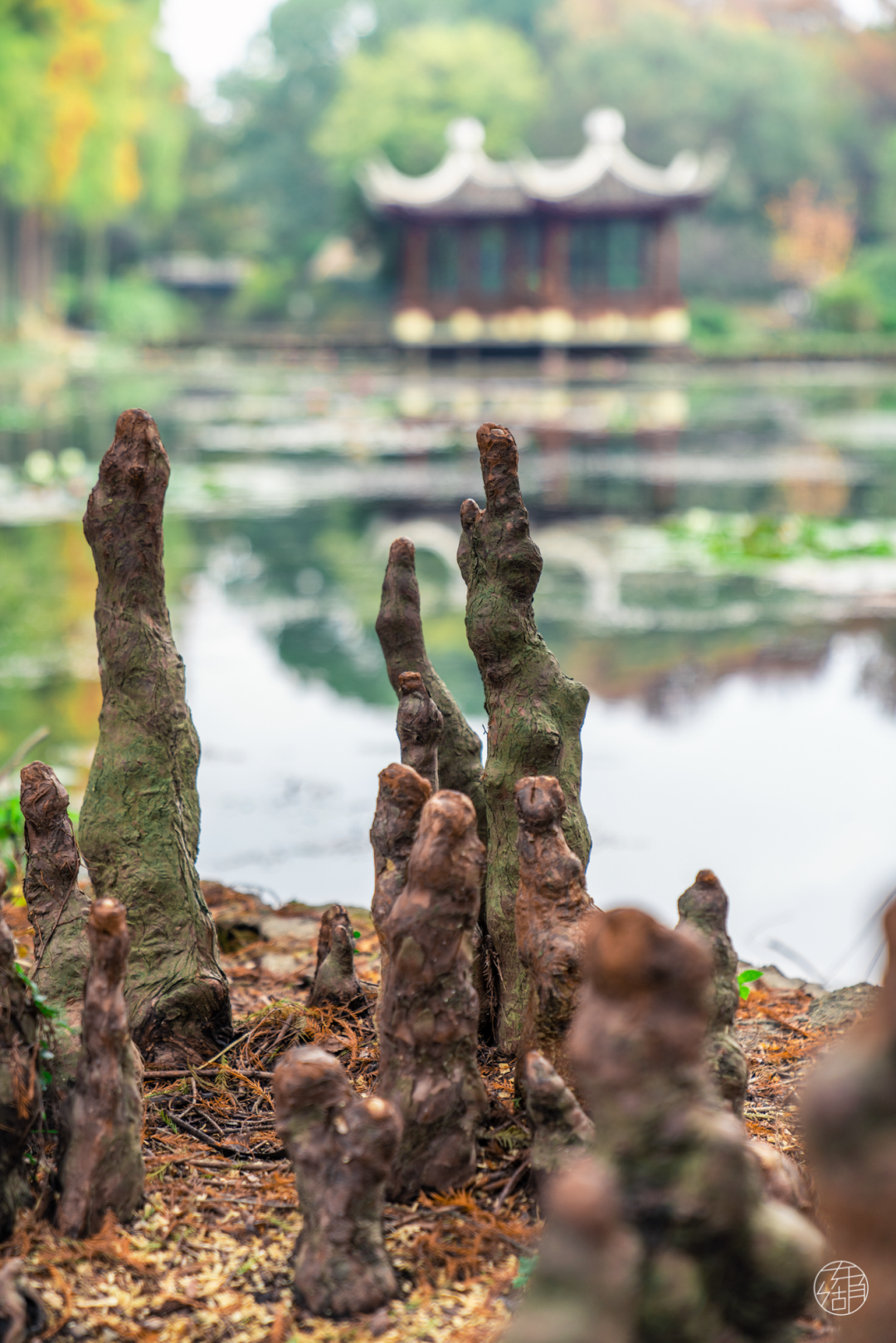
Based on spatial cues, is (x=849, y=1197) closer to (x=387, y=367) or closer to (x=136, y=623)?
(x=136, y=623)

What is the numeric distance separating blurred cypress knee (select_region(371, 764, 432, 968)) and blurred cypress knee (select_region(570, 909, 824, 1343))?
841 millimetres

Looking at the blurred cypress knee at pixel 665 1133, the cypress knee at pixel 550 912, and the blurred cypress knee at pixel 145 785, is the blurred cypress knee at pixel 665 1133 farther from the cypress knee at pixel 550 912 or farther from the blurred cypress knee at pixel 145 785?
the blurred cypress knee at pixel 145 785

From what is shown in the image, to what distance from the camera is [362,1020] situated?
8.87ft

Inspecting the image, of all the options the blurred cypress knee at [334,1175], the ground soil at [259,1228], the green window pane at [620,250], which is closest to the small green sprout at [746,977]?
the ground soil at [259,1228]

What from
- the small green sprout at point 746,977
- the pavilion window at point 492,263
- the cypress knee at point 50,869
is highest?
the pavilion window at point 492,263

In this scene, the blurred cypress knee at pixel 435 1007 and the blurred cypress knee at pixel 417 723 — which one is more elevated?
the blurred cypress knee at pixel 417 723

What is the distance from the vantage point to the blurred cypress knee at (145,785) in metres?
2.52

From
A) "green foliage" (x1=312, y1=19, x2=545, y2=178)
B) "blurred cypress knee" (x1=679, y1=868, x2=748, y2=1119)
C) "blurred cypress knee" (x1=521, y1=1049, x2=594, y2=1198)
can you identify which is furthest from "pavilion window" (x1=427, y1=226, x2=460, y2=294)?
"blurred cypress knee" (x1=521, y1=1049, x2=594, y2=1198)

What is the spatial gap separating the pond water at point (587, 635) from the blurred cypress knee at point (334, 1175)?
81 cm

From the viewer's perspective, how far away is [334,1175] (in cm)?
177

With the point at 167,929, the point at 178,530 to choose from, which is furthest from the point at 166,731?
the point at 178,530

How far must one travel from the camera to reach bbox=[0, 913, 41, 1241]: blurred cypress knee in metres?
1.91

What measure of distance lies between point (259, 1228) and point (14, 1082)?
42 cm

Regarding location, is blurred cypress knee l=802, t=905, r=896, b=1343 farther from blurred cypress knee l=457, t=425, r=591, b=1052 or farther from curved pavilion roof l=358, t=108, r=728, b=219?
curved pavilion roof l=358, t=108, r=728, b=219
